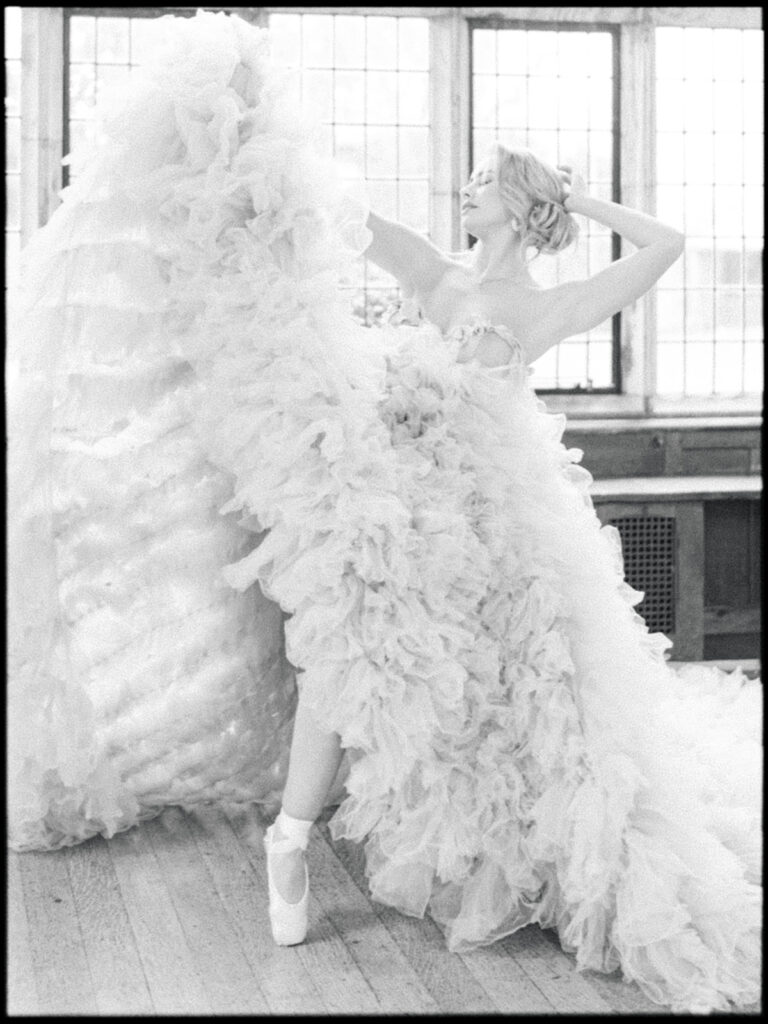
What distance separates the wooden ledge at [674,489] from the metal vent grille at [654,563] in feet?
0.33

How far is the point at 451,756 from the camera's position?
264cm

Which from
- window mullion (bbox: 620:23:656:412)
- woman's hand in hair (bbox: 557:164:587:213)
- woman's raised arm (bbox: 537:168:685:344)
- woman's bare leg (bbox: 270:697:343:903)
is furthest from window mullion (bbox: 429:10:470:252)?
woman's bare leg (bbox: 270:697:343:903)

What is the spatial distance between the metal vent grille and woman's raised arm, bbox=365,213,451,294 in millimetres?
2702

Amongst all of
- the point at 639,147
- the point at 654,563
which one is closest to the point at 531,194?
the point at 654,563

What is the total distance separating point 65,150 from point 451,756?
428 cm

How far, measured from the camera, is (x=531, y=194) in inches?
120

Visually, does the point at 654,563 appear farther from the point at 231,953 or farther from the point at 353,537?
the point at 231,953

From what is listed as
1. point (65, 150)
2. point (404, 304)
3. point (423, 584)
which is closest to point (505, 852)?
point (423, 584)

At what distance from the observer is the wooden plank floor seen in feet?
7.88

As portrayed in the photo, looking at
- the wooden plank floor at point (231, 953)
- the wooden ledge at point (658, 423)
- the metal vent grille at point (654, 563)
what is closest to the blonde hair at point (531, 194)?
the wooden plank floor at point (231, 953)

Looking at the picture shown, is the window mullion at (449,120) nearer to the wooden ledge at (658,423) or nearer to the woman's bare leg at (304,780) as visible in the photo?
the wooden ledge at (658,423)

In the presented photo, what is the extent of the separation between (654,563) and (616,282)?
2897 mm

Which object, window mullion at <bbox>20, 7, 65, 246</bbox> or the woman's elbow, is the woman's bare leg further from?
window mullion at <bbox>20, 7, 65, 246</bbox>

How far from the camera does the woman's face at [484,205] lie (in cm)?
305
